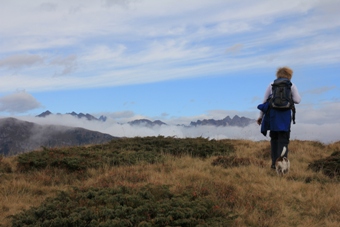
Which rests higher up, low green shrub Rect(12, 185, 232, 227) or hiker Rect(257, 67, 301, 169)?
hiker Rect(257, 67, 301, 169)

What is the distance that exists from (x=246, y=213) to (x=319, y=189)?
223 centimetres

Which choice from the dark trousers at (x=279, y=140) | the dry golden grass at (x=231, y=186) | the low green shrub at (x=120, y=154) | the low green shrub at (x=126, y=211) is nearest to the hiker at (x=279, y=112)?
the dark trousers at (x=279, y=140)

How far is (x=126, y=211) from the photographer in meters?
5.26

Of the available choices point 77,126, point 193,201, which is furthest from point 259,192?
point 77,126

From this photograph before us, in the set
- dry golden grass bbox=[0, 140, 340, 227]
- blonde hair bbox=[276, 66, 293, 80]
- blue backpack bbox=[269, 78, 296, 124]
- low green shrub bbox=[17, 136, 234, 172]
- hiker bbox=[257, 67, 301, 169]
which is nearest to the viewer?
dry golden grass bbox=[0, 140, 340, 227]

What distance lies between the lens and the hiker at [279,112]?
28.1 feet

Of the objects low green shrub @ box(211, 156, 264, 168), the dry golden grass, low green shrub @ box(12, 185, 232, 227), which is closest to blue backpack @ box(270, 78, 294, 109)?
the dry golden grass

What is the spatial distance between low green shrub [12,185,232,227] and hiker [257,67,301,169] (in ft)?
11.3

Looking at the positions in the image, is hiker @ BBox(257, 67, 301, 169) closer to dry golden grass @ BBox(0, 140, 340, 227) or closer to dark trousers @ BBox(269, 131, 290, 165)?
Result: dark trousers @ BBox(269, 131, 290, 165)

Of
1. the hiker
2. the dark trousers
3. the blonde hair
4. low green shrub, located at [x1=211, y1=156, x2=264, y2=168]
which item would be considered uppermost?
the blonde hair

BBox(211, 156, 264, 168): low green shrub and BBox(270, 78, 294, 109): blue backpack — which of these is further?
BBox(211, 156, 264, 168): low green shrub

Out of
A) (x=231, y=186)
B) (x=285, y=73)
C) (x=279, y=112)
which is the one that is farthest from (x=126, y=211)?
(x=285, y=73)

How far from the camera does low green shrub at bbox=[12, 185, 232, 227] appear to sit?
500 cm

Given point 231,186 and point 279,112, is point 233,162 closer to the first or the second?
point 279,112
